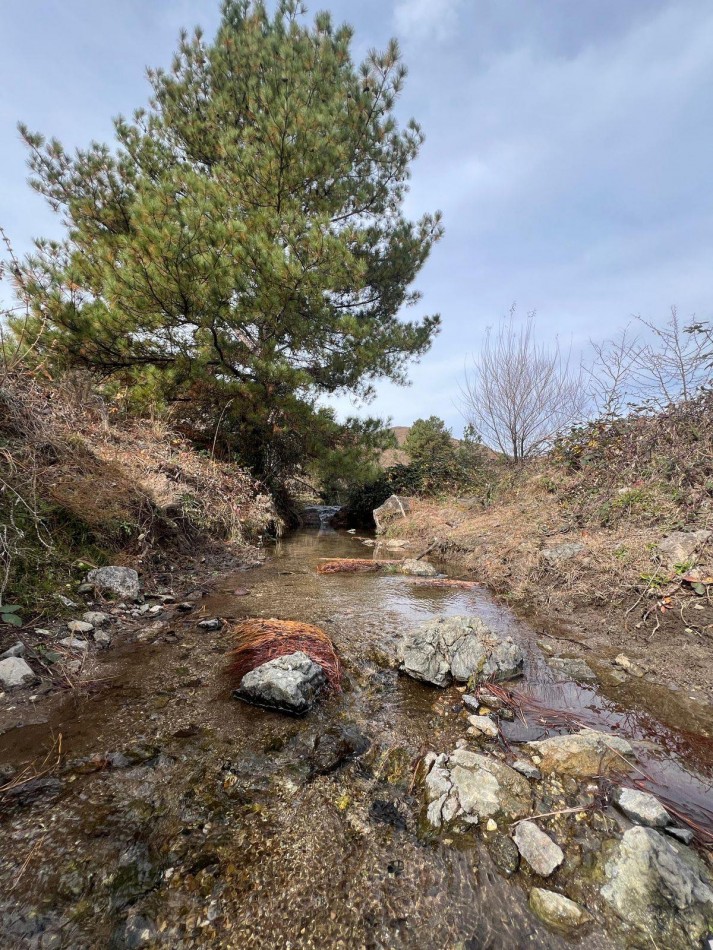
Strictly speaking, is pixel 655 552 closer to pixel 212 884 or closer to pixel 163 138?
pixel 212 884

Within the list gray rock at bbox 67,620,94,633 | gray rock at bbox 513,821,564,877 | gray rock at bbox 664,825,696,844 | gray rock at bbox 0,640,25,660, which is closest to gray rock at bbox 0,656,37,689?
gray rock at bbox 0,640,25,660

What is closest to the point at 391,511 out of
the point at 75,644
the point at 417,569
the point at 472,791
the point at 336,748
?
the point at 417,569

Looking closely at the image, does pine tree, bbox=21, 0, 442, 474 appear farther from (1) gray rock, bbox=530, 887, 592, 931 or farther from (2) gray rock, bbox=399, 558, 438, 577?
(1) gray rock, bbox=530, 887, 592, 931

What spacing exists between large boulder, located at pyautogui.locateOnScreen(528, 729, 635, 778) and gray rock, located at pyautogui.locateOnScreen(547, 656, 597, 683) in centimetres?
86

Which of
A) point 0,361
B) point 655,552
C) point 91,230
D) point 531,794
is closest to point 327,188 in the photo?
point 91,230

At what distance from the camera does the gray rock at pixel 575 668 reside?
3.08m

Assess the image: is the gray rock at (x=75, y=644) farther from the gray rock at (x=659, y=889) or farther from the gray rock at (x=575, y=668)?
the gray rock at (x=575, y=668)

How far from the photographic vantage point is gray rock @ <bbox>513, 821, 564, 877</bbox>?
1.54 meters

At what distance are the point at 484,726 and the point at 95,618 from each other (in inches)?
126

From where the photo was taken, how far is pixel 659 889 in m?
1.41

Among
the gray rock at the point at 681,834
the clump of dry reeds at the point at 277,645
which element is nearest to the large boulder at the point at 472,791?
the gray rock at the point at 681,834

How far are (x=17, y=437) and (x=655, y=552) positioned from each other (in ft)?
21.3

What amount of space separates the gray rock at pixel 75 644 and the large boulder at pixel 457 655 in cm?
245

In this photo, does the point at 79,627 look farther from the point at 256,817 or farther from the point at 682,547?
the point at 682,547
